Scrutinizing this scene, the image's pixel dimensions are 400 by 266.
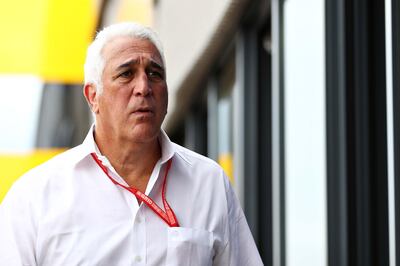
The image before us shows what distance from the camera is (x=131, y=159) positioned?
277 centimetres

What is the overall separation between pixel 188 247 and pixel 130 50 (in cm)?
57

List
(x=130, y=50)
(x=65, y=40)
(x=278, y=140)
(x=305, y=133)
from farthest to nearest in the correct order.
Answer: (x=65, y=40)
(x=278, y=140)
(x=305, y=133)
(x=130, y=50)

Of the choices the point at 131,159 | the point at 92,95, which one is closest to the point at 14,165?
the point at 92,95

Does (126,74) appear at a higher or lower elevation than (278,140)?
higher

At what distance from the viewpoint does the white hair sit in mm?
2740

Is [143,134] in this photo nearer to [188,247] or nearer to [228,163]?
[188,247]

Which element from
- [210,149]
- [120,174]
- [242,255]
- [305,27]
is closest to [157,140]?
[120,174]

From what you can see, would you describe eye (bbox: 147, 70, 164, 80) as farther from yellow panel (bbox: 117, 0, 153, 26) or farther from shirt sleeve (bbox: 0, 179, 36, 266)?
yellow panel (bbox: 117, 0, 153, 26)

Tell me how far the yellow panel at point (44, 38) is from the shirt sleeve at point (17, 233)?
856 cm

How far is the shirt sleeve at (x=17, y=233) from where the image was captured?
2.59m

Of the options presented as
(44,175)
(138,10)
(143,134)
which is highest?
(138,10)

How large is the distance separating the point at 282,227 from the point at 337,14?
1599 millimetres

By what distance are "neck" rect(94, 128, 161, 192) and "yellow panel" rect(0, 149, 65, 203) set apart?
8.32 meters

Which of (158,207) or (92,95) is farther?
(92,95)
